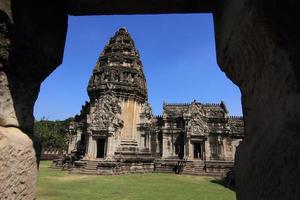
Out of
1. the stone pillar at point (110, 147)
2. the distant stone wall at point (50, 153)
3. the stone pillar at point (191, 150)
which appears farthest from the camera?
the distant stone wall at point (50, 153)

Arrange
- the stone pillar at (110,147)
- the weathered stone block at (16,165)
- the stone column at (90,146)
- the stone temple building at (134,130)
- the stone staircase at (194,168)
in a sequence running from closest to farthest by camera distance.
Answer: the weathered stone block at (16,165) → the stone pillar at (110,147) → the stone column at (90,146) → the stone temple building at (134,130) → the stone staircase at (194,168)

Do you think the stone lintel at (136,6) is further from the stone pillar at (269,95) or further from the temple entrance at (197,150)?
the temple entrance at (197,150)

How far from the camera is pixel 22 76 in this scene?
7.58ft

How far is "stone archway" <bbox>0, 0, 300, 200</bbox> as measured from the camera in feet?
4.57

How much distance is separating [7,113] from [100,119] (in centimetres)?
2283

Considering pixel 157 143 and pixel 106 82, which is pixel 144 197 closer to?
pixel 106 82

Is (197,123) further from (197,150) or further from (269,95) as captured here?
(269,95)

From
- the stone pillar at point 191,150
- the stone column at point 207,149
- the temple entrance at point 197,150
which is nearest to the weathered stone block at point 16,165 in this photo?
the stone pillar at point 191,150

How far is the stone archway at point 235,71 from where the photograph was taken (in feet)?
4.57

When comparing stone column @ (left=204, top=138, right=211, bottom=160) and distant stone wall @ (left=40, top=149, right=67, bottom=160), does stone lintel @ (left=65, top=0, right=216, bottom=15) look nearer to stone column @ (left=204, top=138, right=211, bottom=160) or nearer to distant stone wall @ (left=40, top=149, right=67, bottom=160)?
stone column @ (left=204, top=138, right=211, bottom=160)

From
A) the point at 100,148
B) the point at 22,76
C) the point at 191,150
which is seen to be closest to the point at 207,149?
the point at 191,150

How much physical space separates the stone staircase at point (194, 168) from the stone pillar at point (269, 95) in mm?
24729

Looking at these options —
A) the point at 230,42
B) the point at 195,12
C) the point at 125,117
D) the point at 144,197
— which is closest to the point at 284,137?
the point at 230,42

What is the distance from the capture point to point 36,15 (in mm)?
2316
